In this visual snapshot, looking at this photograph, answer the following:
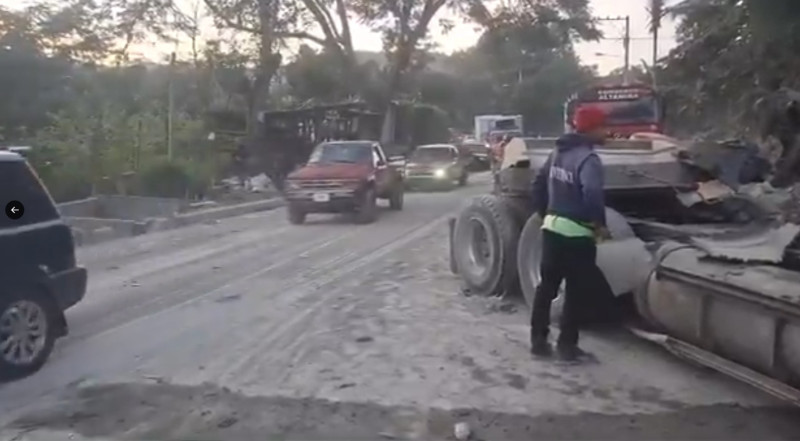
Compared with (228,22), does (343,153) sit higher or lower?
lower

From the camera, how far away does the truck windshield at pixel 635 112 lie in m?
27.1

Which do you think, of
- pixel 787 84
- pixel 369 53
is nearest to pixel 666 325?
pixel 787 84

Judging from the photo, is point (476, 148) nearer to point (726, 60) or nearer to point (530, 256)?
point (726, 60)

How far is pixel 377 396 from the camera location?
655 cm

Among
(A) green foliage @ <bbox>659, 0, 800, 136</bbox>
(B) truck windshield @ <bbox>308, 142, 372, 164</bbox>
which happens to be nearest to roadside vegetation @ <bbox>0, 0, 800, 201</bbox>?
(A) green foliage @ <bbox>659, 0, 800, 136</bbox>

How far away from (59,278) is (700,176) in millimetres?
5392

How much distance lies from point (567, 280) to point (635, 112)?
68.6ft

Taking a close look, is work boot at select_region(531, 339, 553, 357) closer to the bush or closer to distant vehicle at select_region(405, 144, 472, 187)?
the bush

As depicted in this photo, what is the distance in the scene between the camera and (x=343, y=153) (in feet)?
70.5

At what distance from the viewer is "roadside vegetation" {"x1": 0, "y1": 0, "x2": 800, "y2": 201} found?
17.4 m

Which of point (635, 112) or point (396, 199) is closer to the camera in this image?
point (396, 199)

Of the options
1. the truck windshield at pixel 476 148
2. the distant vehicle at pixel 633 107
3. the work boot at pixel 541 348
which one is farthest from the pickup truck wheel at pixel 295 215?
the truck windshield at pixel 476 148

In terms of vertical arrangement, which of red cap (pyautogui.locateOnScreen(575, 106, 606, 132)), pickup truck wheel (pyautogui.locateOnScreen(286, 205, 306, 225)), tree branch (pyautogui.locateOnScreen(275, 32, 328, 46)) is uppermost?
tree branch (pyautogui.locateOnScreen(275, 32, 328, 46))

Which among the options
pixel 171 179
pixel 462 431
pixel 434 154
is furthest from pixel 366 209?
pixel 462 431
